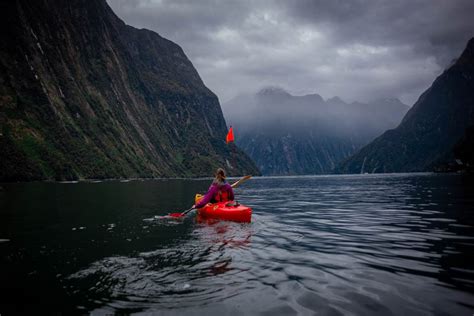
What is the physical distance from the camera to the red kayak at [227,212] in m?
17.3

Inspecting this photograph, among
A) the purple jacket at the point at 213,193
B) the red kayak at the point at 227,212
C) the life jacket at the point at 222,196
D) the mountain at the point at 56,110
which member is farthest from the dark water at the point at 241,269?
the mountain at the point at 56,110

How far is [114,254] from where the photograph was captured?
10.6 metres

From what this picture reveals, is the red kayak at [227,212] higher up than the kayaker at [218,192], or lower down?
lower down

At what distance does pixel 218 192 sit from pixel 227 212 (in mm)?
1914

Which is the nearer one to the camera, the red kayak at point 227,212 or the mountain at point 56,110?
the red kayak at point 227,212

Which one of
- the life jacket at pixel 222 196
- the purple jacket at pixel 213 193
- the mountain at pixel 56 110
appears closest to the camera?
the purple jacket at pixel 213 193

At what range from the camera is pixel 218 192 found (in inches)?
757

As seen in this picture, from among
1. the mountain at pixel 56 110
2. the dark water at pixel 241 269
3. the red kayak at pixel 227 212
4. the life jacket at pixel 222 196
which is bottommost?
the dark water at pixel 241 269

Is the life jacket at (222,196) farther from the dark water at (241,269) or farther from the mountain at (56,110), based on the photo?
the mountain at (56,110)

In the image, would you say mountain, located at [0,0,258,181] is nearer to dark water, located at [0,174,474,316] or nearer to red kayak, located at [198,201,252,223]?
red kayak, located at [198,201,252,223]

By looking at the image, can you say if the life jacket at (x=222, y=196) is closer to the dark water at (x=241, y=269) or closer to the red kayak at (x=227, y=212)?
the red kayak at (x=227, y=212)

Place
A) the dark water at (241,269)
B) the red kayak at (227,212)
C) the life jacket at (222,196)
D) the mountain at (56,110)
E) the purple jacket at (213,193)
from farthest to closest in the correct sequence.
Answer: the mountain at (56,110), the life jacket at (222,196), the purple jacket at (213,193), the red kayak at (227,212), the dark water at (241,269)

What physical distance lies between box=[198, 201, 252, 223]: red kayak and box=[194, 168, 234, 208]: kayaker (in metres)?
0.42

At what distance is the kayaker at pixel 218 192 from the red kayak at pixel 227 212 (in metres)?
0.42
